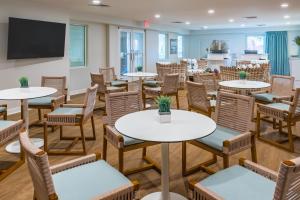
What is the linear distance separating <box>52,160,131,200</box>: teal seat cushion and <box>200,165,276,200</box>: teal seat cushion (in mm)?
553

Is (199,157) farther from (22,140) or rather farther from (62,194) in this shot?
(22,140)

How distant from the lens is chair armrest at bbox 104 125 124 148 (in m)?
2.38

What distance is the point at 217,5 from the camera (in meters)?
5.94

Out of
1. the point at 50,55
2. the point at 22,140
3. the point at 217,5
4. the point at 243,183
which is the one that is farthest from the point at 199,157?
the point at 50,55

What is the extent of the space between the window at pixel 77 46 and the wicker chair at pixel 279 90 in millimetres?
4930

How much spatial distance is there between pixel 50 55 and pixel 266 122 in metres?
4.59

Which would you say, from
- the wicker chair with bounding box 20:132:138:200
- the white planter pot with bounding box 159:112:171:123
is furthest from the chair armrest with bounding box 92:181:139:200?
the white planter pot with bounding box 159:112:171:123

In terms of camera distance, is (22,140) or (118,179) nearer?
(22,140)

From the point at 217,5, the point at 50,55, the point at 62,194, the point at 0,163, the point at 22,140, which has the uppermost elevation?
the point at 217,5

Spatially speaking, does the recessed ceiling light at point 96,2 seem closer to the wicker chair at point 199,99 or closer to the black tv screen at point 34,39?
the black tv screen at point 34,39

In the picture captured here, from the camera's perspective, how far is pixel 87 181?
1.78 m

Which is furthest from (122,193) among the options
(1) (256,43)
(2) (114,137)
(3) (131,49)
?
(1) (256,43)

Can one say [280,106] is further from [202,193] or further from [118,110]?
[202,193]

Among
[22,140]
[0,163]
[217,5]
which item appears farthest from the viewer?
[217,5]
